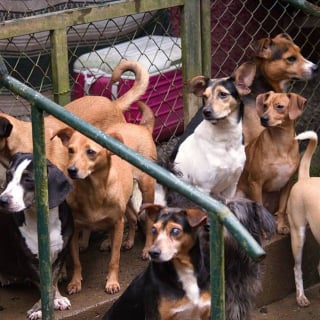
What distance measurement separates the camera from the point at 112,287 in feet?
16.2

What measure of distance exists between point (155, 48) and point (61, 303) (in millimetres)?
2636

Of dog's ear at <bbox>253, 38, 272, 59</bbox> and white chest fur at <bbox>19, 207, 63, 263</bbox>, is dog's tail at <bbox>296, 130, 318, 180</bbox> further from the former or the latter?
white chest fur at <bbox>19, 207, 63, 263</bbox>

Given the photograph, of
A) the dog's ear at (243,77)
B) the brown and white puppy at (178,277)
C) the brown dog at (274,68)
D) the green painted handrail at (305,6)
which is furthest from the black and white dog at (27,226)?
the green painted handrail at (305,6)

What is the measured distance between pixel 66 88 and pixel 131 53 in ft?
4.76

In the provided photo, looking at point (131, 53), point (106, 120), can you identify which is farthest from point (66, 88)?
point (131, 53)

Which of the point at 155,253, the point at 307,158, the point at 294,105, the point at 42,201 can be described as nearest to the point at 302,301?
the point at 307,158

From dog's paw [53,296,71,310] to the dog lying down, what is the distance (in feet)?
0.77

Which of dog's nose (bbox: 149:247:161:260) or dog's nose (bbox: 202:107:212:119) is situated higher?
dog's nose (bbox: 202:107:212:119)

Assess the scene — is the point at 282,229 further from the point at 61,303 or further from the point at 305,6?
the point at 61,303

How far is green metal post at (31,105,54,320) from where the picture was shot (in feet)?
12.4

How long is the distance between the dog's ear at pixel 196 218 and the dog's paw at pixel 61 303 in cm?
90

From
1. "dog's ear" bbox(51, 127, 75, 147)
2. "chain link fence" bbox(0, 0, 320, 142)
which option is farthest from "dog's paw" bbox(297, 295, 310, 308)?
"dog's ear" bbox(51, 127, 75, 147)

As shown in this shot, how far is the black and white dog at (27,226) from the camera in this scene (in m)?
4.39

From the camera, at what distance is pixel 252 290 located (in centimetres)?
474
